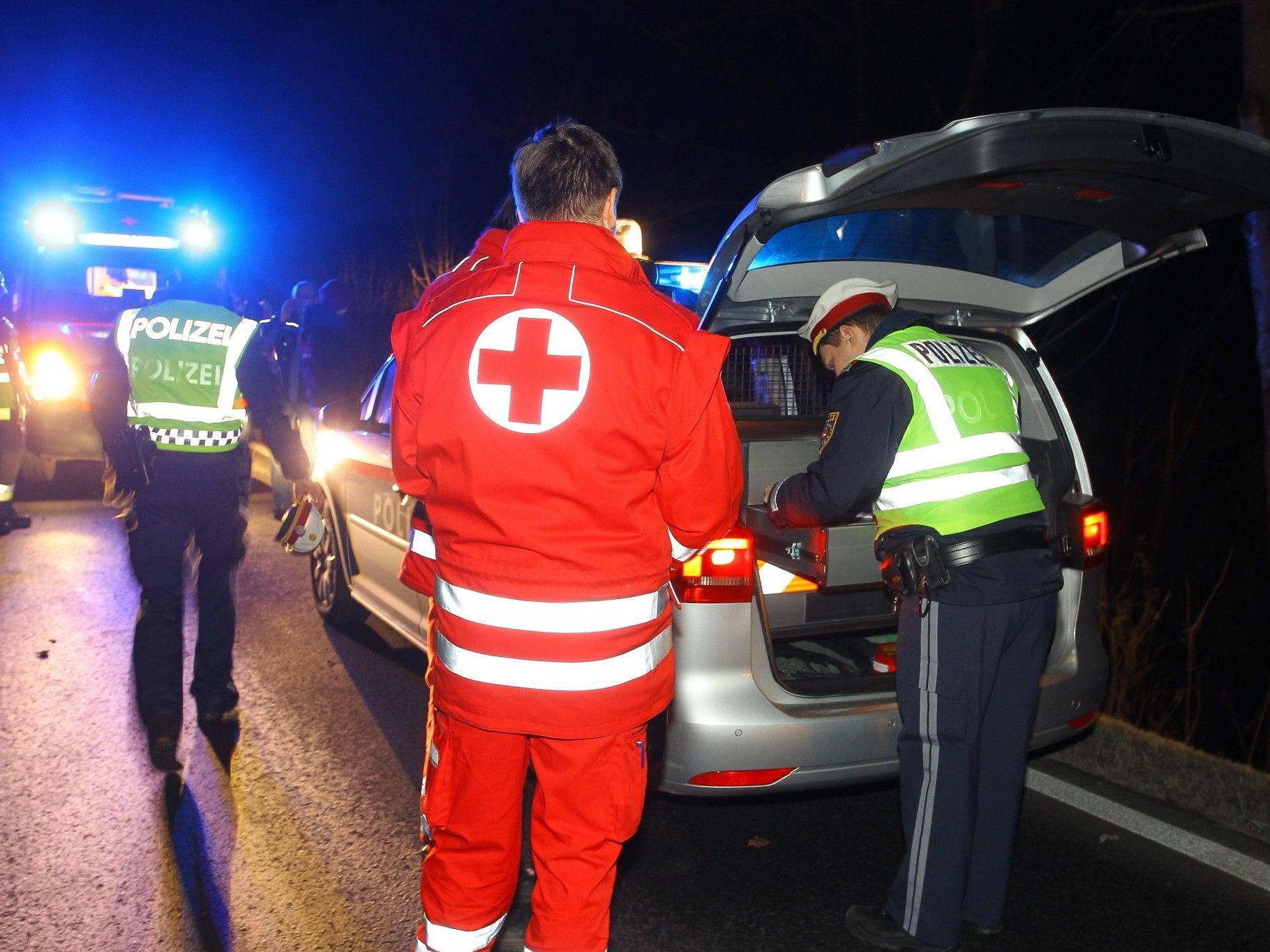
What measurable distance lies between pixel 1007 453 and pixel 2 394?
7369 mm

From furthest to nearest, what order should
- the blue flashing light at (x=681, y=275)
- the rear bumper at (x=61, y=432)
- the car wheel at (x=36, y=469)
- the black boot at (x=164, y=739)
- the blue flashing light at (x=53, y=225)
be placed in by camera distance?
the blue flashing light at (x=53, y=225)
the car wheel at (x=36, y=469)
the rear bumper at (x=61, y=432)
the blue flashing light at (x=681, y=275)
the black boot at (x=164, y=739)

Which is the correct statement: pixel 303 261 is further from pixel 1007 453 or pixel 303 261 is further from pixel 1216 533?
pixel 1007 453

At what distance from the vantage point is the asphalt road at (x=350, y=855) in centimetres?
310

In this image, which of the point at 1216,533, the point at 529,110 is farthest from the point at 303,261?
the point at 1216,533

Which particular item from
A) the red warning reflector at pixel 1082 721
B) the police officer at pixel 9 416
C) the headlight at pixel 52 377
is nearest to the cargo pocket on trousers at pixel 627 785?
the red warning reflector at pixel 1082 721

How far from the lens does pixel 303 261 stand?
27.0 m

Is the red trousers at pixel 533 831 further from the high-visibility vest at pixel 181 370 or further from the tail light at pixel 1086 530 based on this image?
the high-visibility vest at pixel 181 370

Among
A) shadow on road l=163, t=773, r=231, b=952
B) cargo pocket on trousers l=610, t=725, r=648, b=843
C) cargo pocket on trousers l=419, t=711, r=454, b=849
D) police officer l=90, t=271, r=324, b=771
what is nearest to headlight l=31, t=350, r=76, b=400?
police officer l=90, t=271, r=324, b=771

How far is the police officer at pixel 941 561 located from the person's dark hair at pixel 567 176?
0.96 m

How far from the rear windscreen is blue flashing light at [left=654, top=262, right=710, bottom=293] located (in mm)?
1647

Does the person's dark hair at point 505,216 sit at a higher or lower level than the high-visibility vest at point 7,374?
higher

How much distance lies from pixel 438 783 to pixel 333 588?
4017 mm

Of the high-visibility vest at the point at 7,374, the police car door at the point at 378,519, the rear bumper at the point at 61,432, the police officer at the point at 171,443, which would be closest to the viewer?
the police officer at the point at 171,443

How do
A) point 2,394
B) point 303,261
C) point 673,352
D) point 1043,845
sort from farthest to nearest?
point 303,261
point 2,394
point 1043,845
point 673,352
